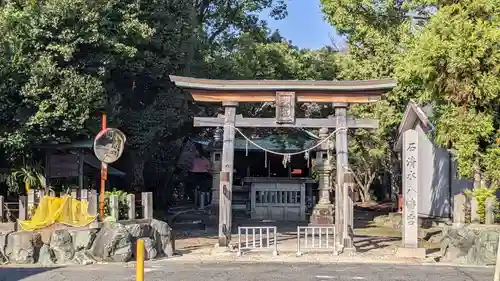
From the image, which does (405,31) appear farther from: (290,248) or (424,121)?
(290,248)

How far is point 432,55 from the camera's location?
648 inches

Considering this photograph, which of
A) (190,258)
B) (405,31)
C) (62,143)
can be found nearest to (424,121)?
(405,31)

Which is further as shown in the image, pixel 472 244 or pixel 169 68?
pixel 169 68

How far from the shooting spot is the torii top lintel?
18.6 metres

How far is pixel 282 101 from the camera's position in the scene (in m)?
18.8

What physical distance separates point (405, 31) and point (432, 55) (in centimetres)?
667

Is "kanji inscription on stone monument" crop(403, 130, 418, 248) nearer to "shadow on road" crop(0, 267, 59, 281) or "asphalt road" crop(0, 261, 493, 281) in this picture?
"asphalt road" crop(0, 261, 493, 281)

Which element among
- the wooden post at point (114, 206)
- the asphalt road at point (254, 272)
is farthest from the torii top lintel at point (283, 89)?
the asphalt road at point (254, 272)

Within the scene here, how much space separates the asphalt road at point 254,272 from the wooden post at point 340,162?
2811 mm

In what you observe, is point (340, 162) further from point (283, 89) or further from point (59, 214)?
point (59, 214)

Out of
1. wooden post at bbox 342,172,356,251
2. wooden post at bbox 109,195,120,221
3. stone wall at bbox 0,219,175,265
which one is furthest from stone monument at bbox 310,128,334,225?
stone wall at bbox 0,219,175,265

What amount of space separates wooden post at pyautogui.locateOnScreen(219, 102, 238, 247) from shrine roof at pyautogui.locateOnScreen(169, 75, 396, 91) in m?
0.66

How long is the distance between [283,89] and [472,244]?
6.89 m

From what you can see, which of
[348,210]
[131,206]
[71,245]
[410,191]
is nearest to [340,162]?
[348,210]
